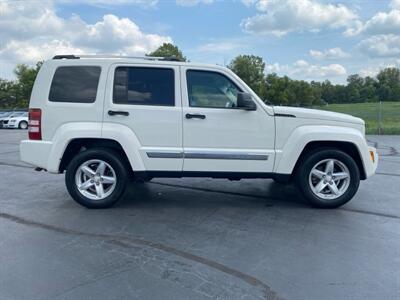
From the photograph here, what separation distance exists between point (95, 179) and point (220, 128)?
193 cm

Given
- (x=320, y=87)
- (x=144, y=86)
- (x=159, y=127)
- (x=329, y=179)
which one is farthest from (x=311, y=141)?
(x=320, y=87)

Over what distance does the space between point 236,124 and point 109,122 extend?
1.76 meters

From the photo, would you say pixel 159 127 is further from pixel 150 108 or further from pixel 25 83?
pixel 25 83

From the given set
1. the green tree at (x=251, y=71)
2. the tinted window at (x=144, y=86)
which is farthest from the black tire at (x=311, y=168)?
the green tree at (x=251, y=71)

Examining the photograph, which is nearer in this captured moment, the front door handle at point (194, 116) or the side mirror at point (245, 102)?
the side mirror at point (245, 102)

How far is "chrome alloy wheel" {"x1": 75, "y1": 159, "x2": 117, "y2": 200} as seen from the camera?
17.7ft

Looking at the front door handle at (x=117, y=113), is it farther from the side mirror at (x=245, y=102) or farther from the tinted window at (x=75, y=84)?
the side mirror at (x=245, y=102)

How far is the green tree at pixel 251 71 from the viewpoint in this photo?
2670 cm

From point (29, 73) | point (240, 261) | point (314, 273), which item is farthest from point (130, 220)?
point (29, 73)

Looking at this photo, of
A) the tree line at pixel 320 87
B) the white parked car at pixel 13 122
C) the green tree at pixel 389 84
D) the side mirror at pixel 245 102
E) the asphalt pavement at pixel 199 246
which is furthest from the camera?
the green tree at pixel 389 84

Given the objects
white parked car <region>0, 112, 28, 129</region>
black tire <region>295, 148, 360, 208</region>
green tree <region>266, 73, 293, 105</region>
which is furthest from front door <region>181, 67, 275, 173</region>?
white parked car <region>0, 112, 28, 129</region>

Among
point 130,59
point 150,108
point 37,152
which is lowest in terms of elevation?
point 37,152

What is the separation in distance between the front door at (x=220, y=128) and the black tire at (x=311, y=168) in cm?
50

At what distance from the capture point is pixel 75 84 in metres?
5.34
